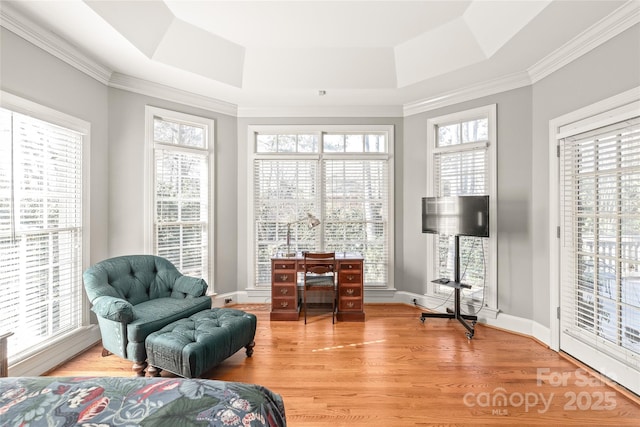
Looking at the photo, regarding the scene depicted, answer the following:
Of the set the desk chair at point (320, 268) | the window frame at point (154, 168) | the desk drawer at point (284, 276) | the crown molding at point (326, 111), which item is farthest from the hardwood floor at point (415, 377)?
the crown molding at point (326, 111)

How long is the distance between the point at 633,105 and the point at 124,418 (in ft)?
11.3

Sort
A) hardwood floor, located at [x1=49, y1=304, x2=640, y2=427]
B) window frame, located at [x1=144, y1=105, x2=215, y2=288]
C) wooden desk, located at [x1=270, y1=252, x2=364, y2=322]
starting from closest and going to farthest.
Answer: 1. hardwood floor, located at [x1=49, y1=304, x2=640, y2=427]
2. window frame, located at [x1=144, y1=105, x2=215, y2=288]
3. wooden desk, located at [x1=270, y1=252, x2=364, y2=322]

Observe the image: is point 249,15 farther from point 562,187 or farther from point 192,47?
point 562,187

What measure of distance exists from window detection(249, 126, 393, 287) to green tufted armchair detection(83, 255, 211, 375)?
4.27 feet

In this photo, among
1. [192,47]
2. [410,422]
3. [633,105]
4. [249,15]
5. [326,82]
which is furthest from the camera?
[326,82]

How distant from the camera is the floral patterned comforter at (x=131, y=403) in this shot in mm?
905

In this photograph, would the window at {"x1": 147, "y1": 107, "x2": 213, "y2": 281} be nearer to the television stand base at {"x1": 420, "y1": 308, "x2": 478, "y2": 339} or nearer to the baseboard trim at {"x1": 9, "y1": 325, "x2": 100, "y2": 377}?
the baseboard trim at {"x1": 9, "y1": 325, "x2": 100, "y2": 377}

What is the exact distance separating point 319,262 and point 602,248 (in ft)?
8.54

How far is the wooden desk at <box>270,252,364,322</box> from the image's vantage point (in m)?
3.55

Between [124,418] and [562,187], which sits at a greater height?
[562,187]

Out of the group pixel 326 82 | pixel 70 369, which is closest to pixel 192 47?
pixel 326 82

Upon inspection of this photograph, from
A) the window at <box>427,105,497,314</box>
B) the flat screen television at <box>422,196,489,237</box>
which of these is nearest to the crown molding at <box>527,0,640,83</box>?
the window at <box>427,105,497,314</box>

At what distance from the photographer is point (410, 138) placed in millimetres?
3998

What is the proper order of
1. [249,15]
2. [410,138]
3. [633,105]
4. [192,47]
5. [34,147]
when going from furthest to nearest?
[410,138] → [192,47] → [249,15] → [34,147] → [633,105]
